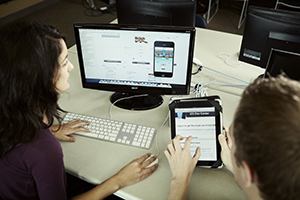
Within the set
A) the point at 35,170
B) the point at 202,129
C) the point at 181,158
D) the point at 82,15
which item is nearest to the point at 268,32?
the point at 202,129

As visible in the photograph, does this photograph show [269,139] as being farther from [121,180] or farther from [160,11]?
[160,11]

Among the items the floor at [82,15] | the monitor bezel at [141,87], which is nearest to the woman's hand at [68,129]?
the monitor bezel at [141,87]

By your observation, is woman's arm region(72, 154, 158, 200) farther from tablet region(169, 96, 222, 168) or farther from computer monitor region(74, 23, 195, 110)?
computer monitor region(74, 23, 195, 110)

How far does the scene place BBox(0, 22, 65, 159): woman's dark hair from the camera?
73 cm

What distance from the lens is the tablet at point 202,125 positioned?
1001 millimetres

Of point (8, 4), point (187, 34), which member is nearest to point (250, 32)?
point (187, 34)

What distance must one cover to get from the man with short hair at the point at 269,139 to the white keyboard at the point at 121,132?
1.75ft

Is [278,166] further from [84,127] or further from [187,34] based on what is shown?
[84,127]

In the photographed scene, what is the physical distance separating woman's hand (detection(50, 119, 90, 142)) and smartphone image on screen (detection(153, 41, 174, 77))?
42 cm

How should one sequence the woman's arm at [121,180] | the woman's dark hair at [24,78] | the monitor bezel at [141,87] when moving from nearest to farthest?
1. the woman's dark hair at [24,78]
2. the woman's arm at [121,180]
3. the monitor bezel at [141,87]

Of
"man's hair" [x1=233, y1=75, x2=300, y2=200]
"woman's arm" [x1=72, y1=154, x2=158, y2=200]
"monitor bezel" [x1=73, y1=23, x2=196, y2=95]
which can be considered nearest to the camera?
"man's hair" [x1=233, y1=75, x2=300, y2=200]

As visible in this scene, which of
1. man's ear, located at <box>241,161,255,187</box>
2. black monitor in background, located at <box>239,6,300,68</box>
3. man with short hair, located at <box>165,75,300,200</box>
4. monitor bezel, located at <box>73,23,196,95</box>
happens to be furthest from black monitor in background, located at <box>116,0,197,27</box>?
man's ear, located at <box>241,161,255,187</box>

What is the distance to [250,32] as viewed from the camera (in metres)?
1.40

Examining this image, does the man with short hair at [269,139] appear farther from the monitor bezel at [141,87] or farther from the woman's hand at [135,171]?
the monitor bezel at [141,87]
